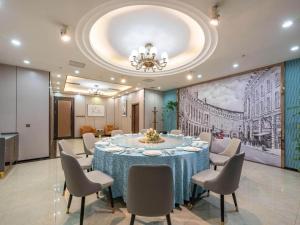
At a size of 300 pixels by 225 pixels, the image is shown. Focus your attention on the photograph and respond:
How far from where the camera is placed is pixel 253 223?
188 cm

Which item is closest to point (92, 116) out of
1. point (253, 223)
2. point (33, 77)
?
point (33, 77)

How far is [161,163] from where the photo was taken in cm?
205

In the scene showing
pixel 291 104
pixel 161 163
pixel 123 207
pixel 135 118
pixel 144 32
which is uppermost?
pixel 144 32

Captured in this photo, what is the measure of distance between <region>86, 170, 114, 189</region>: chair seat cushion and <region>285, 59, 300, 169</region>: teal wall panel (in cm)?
440

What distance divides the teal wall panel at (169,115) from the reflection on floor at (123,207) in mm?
4503

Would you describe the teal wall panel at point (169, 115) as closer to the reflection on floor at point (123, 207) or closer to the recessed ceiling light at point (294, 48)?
the reflection on floor at point (123, 207)

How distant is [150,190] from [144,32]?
9.90 ft

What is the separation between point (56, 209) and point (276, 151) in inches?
200

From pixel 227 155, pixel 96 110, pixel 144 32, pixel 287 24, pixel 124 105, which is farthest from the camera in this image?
pixel 96 110

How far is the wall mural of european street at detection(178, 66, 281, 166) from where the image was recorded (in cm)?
412

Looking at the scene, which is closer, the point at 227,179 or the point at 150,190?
the point at 150,190

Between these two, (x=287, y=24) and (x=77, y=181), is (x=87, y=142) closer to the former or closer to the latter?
(x=77, y=181)

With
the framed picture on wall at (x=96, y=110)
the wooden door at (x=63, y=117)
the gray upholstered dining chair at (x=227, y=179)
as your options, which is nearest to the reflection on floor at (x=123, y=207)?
the gray upholstered dining chair at (x=227, y=179)

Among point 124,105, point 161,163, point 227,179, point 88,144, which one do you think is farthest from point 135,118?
point 227,179
